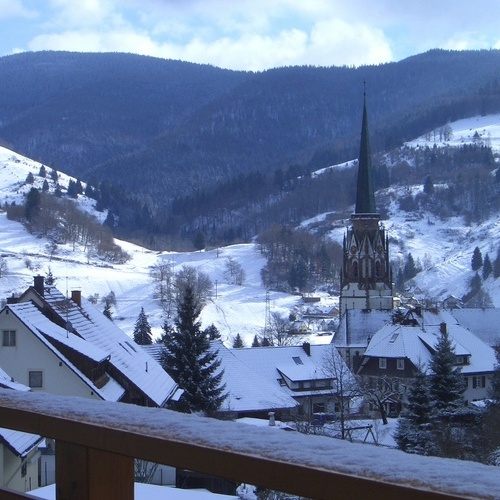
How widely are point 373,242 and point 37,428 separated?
215 ft

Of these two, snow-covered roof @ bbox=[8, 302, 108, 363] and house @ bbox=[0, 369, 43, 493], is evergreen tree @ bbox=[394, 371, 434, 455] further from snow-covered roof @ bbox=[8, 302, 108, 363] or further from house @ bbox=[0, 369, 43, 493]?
house @ bbox=[0, 369, 43, 493]

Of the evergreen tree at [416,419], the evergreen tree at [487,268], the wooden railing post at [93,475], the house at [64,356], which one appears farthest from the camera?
the evergreen tree at [487,268]

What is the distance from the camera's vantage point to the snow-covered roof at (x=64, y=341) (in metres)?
21.0

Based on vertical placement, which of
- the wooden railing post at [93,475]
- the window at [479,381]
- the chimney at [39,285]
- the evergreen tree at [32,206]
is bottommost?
the window at [479,381]

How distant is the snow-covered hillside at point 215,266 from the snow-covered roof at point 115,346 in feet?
139

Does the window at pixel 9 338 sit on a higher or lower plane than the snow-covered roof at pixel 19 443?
higher

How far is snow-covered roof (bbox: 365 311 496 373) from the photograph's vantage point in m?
46.5

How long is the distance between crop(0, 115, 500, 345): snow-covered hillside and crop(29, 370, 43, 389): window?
4664 cm

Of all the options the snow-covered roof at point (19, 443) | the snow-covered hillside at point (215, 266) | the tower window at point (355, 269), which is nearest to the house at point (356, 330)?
the tower window at point (355, 269)

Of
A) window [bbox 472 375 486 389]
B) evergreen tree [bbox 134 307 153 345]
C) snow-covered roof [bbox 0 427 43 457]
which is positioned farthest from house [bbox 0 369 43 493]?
evergreen tree [bbox 134 307 153 345]

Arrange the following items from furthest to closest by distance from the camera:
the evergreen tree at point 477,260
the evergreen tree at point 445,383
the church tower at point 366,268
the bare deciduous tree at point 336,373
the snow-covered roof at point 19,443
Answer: the evergreen tree at point 477,260 < the church tower at point 366,268 < the bare deciduous tree at point 336,373 < the evergreen tree at point 445,383 < the snow-covered roof at point 19,443

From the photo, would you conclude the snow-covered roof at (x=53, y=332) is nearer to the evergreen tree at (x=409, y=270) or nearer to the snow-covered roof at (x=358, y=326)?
the snow-covered roof at (x=358, y=326)

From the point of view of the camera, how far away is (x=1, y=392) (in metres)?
2.88

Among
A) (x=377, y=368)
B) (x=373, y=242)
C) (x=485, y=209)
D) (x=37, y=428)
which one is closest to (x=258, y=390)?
(x=377, y=368)
